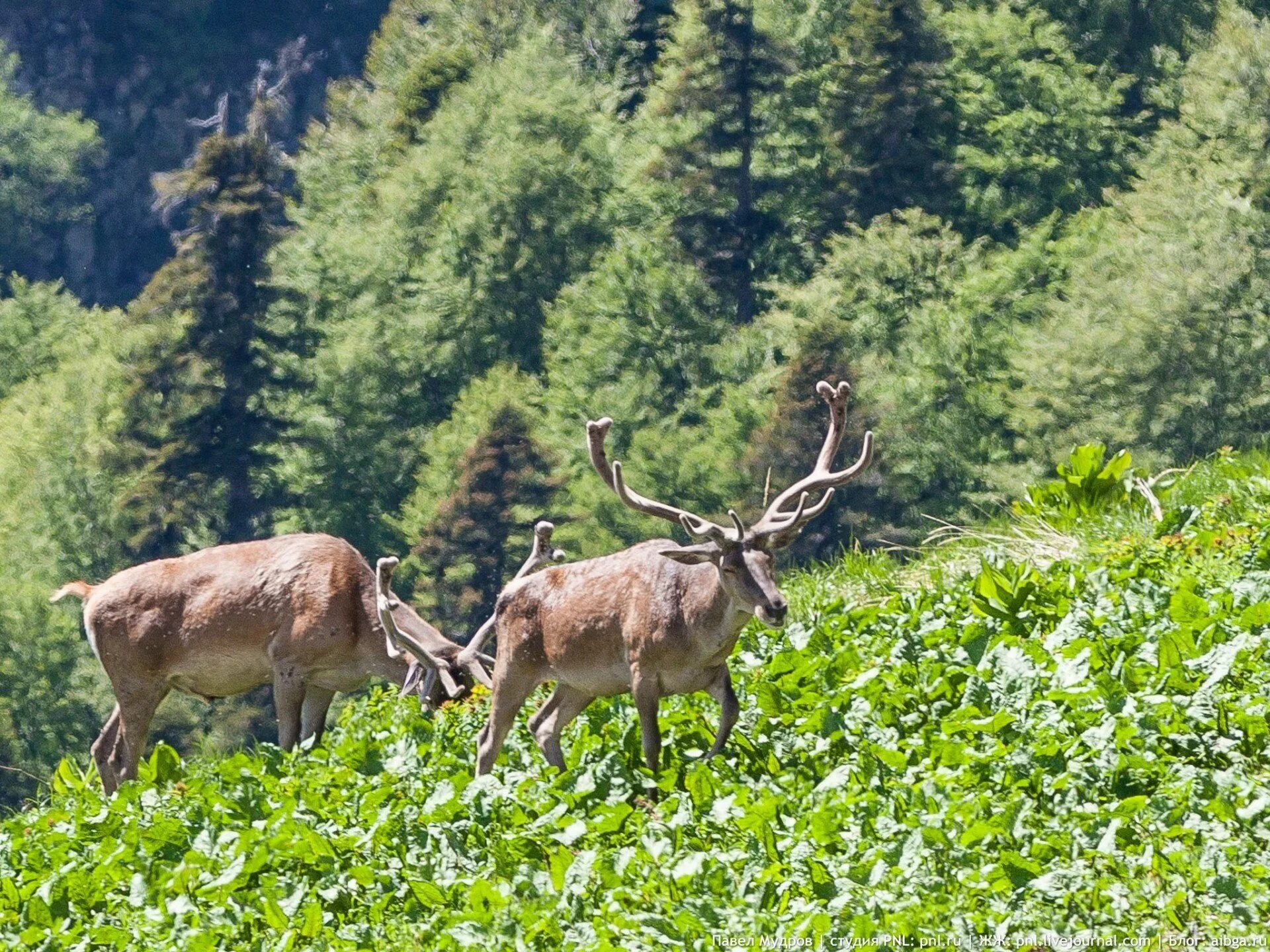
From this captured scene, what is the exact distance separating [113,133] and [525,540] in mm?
69964

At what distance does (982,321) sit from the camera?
75.2 meters

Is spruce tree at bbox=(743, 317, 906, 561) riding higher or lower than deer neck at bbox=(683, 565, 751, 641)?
lower

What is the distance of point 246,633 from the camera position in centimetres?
1448

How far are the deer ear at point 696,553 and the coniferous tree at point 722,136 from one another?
7523 cm

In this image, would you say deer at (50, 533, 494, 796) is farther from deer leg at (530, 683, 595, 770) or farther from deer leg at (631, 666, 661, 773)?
deer leg at (631, 666, 661, 773)

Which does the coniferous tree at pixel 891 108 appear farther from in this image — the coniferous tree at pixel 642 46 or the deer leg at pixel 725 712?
the deer leg at pixel 725 712

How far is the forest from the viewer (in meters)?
69.4

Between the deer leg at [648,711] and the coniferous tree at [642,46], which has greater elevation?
the deer leg at [648,711]

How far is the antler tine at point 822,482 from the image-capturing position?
10.9m

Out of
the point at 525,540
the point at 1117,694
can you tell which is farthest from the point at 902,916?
the point at 525,540

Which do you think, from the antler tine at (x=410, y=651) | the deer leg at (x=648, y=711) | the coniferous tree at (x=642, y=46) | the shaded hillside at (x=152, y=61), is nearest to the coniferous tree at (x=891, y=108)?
the coniferous tree at (x=642, y=46)

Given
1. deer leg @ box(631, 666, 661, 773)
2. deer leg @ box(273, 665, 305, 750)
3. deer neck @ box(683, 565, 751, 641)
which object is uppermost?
deer neck @ box(683, 565, 751, 641)

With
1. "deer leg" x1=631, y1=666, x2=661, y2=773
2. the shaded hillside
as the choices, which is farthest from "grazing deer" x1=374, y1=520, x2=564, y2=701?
the shaded hillside

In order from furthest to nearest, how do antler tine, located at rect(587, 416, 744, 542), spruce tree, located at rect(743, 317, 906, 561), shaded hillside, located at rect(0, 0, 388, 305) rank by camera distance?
shaded hillside, located at rect(0, 0, 388, 305)
spruce tree, located at rect(743, 317, 906, 561)
antler tine, located at rect(587, 416, 744, 542)
